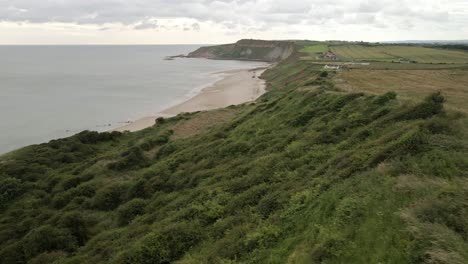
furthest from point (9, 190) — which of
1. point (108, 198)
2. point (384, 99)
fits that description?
point (384, 99)

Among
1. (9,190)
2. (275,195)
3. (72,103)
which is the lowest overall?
(9,190)

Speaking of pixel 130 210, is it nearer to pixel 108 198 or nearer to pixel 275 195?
pixel 108 198

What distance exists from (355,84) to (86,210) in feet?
82.7

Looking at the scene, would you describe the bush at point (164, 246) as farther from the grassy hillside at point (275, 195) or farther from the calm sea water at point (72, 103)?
the calm sea water at point (72, 103)

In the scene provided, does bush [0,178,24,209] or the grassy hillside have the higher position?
the grassy hillside

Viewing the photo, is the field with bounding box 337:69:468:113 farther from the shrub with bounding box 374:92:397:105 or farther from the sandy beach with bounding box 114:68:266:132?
the sandy beach with bounding box 114:68:266:132

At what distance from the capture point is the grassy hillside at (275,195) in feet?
25.8

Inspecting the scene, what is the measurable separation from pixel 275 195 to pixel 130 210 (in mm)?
8711

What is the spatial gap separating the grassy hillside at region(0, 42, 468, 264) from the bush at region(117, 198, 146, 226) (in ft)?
0.24

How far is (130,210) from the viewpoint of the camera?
17.5 m

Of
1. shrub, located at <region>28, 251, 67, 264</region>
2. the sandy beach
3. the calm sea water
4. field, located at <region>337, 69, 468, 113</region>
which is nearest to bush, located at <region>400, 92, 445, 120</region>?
field, located at <region>337, 69, 468, 113</region>

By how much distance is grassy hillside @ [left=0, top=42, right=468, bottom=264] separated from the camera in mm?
7871

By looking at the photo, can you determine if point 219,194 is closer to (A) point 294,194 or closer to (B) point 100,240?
(A) point 294,194

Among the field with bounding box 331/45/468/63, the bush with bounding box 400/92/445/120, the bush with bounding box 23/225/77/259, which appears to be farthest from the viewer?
the field with bounding box 331/45/468/63
